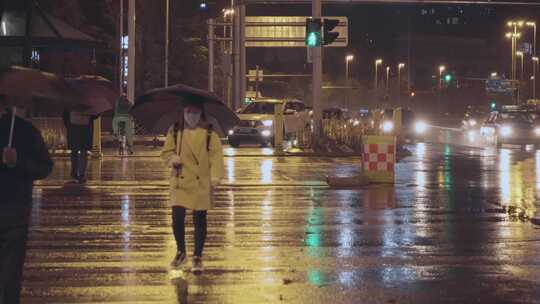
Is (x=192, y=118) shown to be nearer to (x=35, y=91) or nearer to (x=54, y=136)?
(x=35, y=91)

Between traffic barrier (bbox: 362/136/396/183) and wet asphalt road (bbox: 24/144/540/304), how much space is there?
0.43 metres

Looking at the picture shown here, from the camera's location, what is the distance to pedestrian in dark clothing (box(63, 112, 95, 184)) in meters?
20.1

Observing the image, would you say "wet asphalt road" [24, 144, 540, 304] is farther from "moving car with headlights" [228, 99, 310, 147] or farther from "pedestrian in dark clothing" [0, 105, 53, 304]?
"moving car with headlights" [228, 99, 310, 147]

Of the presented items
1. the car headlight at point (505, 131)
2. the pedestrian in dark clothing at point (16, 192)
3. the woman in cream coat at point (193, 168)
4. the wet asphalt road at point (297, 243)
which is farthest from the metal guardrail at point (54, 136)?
the pedestrian in dark clothing at point (16, 192)

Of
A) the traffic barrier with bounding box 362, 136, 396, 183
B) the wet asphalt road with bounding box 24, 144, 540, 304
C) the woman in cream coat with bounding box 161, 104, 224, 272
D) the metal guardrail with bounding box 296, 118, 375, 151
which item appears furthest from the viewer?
the metal guardrail with bounding box 296, 118, 375, 151

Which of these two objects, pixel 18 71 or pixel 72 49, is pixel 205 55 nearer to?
pixel 72 49

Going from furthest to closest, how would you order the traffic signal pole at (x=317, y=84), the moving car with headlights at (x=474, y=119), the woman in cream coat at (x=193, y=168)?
the moving car with headlights at (x=474, y=119)
the traffic signal pole at (x=317, y=84)
the woman in cream coat at (x=193, y=168)

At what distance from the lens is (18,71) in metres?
7.26

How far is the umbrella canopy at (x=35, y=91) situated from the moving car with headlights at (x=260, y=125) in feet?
90.7

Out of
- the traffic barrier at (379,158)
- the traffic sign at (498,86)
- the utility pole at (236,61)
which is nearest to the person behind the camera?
the traffic barrier at (379,158)

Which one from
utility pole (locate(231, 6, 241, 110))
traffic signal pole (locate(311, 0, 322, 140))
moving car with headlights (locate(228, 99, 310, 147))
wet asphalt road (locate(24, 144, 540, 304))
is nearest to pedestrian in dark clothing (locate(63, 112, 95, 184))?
wet asphalt road (locate(24, 144, 540, 304))

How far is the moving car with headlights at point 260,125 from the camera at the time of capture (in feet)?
120

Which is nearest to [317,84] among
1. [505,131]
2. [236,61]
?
[505,131]

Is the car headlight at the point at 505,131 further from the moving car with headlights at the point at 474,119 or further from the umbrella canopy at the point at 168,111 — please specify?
the umbrella canopy at the point at 168,111
